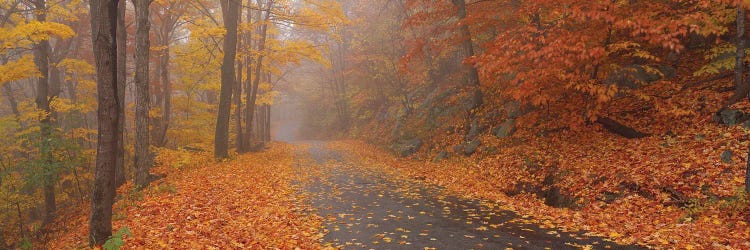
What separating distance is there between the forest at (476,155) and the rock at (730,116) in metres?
0.03

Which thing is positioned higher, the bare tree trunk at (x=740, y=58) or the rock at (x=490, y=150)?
the bare tree trunk at (x=740, y=58)

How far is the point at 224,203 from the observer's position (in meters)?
9.43

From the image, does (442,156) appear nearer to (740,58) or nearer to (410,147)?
(410,147)

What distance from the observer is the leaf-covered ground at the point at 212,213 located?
22.3 ft

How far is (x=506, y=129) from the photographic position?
45.0ft

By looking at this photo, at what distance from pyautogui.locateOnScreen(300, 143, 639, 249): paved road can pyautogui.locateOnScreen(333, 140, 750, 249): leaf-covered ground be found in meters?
0.70

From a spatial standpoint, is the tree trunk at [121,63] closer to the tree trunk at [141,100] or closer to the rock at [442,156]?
the tree trunk at [141,100]

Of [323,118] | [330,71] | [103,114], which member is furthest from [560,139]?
[323,118]

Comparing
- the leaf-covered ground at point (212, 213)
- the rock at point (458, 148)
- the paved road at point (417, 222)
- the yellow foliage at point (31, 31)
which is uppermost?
the yellow foliage at point (31, 31)

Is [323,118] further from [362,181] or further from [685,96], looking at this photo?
[685,96]

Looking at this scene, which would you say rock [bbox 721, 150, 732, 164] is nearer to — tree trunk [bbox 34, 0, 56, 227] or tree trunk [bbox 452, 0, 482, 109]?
tree trunk [bbox 452, 0, 482, 109]

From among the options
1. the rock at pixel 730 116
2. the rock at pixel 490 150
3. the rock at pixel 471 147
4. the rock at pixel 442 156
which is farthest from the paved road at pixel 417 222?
the rock at pixel 730 116

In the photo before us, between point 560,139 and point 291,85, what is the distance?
127 ft

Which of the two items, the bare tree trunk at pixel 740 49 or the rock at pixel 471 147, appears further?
the rock at pixel 471 147
